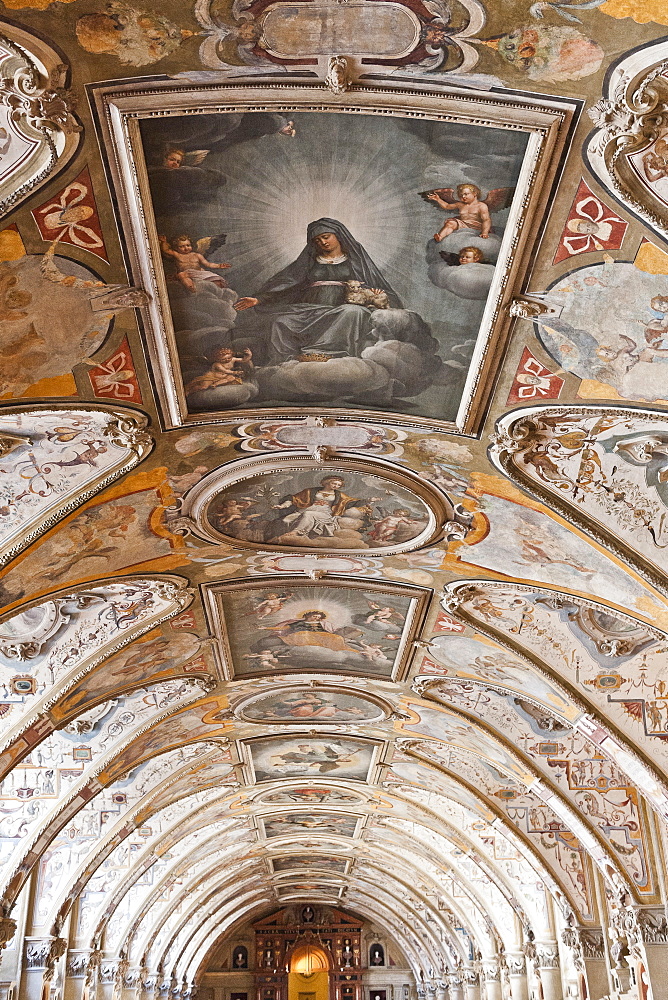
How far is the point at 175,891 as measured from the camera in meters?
41.4

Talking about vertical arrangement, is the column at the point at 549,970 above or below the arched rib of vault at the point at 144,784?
below

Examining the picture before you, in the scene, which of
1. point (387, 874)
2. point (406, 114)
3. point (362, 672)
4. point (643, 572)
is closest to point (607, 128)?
point (406, 114)

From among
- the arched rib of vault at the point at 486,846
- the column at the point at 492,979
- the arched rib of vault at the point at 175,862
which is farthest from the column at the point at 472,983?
the arched rib of vault at the point at 486,846

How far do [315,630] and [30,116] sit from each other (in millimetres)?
13680

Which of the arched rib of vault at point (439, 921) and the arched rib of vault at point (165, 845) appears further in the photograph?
the arched rib of vault at point (439, 921)

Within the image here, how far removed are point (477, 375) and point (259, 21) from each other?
15.8 ft

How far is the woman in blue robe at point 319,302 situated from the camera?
9594 mm

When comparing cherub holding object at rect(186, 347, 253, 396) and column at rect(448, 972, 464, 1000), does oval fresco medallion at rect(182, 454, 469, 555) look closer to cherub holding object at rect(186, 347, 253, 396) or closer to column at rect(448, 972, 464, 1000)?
cherub holding object at rect(186, 347, 253, 396)

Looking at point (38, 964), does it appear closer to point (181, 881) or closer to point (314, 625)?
point (314, 625)

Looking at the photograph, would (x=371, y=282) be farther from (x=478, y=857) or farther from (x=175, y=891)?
(x=175, y=891)

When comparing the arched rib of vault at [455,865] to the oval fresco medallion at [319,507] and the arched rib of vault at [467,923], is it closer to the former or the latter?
the arched rib of vault at [467,923]

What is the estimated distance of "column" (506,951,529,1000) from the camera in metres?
32.9

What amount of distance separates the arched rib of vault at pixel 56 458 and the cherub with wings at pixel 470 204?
4558 millimetres

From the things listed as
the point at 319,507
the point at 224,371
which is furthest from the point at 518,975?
the point at 224,371
